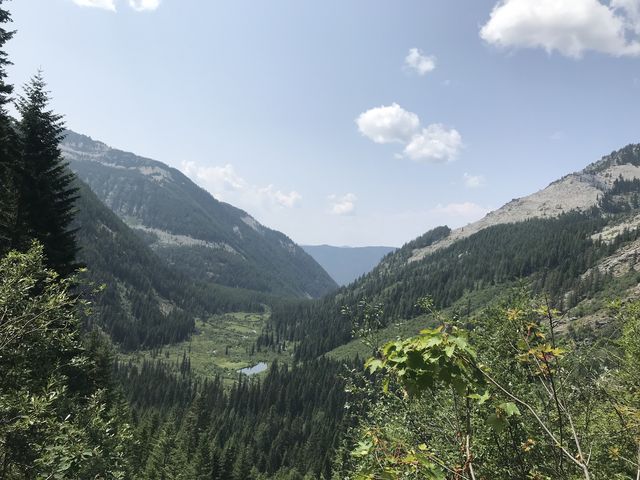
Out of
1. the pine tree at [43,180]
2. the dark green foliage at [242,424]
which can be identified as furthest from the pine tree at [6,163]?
the dark green foliage at [242,424]

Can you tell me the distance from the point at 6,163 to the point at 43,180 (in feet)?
14.3

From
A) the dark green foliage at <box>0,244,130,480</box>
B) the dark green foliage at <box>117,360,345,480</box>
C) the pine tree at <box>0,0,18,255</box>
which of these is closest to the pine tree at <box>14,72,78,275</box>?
the pine tree at <box>0,0,18,255</box>

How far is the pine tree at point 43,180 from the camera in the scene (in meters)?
26.9

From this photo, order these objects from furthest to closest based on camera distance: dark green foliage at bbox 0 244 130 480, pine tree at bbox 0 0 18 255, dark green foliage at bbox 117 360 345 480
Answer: dark green foliage at bbox 117 360 345 480 < pine tree at bbox 0 0 18 255 < dark green foliage at bbox 0 244 130 480

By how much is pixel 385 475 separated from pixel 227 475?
251 feet

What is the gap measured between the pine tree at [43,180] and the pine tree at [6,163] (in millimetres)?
1770

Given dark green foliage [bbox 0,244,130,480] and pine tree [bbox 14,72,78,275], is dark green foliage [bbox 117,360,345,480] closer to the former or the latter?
pine tree [bbox 14,72,78,275]

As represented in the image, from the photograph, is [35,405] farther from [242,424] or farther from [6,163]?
[242,424]

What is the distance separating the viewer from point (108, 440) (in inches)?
450

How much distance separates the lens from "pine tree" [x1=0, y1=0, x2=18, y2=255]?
72.9ft

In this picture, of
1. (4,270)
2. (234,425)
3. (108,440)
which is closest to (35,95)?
(4,270)

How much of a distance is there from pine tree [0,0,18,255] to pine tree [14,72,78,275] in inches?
69.7

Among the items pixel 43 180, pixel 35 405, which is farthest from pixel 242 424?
pixel 35 405

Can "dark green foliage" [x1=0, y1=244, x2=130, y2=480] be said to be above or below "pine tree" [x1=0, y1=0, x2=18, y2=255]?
below
